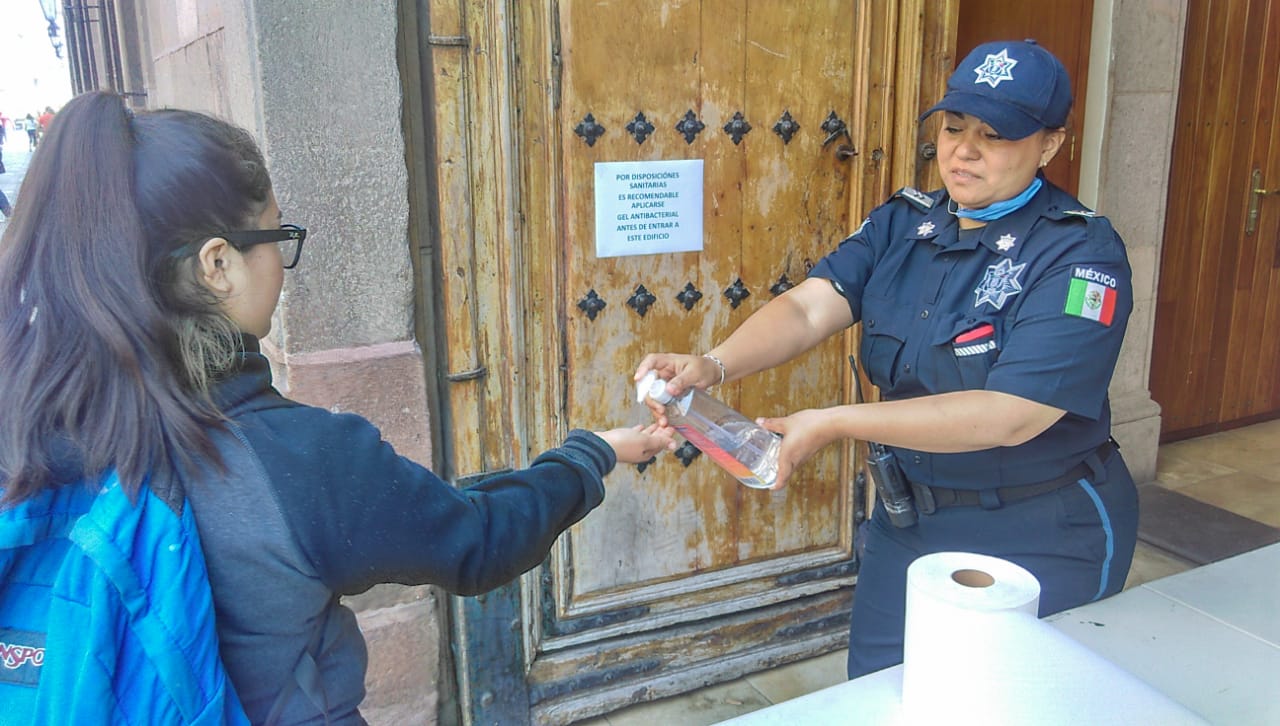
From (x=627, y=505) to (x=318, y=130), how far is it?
1499mm

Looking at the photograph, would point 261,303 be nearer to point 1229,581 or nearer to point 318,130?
point 318,130

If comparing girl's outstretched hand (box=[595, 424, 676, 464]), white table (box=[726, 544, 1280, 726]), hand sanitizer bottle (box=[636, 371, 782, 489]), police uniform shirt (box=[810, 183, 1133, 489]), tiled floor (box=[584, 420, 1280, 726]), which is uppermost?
police uniform shirt (box=[810, 183, 1133, 489])

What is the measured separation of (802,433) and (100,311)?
1.22m

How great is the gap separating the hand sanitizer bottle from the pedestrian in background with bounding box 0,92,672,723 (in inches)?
32.0

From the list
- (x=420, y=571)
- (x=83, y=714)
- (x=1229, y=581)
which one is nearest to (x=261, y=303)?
(x=420, y=571)

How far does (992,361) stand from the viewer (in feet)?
6.08

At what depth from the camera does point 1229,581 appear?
181 cm

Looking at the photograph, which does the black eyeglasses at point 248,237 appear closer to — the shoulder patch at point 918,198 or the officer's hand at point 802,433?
the officer's hand at point 802,433

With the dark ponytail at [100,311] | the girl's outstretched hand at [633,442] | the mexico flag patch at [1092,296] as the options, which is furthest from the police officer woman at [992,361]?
the dark ponytail at [100,311]

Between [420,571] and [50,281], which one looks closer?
[50,281]

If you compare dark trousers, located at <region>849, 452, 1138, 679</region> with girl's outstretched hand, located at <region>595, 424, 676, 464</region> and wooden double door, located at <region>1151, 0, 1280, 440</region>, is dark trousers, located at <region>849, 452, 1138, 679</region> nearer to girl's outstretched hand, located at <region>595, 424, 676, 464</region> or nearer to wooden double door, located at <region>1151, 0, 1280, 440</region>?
girl's outstretched hand, located at <region>595, 424, 676, 464</region>

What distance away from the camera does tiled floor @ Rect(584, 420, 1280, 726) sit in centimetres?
317

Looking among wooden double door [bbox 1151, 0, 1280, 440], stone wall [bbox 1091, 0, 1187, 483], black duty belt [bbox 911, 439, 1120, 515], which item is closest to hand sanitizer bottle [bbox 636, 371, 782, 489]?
black duty belt [bbox 911, 439, 1120, 515]

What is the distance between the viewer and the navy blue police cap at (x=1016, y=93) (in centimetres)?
181
